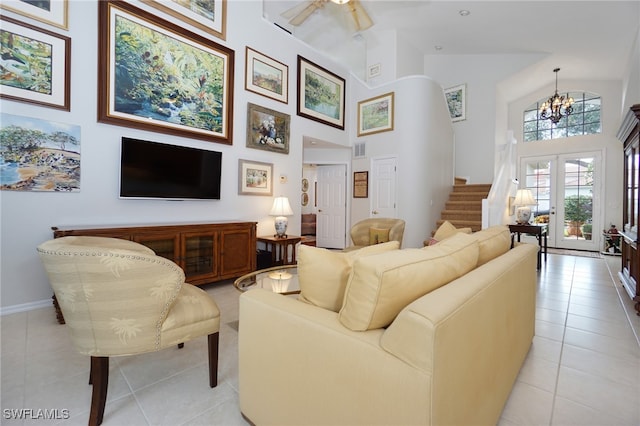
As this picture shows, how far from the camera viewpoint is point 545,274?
4699mm

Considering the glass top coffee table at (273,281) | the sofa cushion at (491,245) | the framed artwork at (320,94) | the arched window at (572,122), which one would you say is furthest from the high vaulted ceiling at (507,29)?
the sofa cushion at (491,245)

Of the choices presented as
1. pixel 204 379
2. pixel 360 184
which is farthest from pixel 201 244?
pixel 360 184

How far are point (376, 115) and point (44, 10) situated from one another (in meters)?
5.06

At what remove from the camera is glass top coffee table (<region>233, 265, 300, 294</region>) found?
2.20 m

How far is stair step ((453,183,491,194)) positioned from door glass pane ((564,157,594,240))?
258 cm

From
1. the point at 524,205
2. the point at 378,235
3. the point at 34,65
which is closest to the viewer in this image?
the point at 34,65

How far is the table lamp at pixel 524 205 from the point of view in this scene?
528 cm

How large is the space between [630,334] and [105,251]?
152 inches

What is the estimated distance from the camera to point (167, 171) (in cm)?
370

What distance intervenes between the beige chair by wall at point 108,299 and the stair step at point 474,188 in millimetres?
6575

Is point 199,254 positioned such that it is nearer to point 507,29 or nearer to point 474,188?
point 474,188

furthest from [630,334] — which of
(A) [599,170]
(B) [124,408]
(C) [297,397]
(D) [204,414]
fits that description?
(A) [599,170]

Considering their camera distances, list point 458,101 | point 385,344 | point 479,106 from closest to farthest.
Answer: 1. point 385,344
2. point 479,106
3. point 458,101

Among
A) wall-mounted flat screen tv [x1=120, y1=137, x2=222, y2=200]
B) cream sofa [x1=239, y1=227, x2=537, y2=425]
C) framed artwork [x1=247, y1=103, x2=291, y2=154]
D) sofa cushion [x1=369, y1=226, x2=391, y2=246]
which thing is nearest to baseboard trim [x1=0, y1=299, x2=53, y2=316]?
wall-mounted flat screen tv [x1=120, y1=137, x2=222, y2=200]
